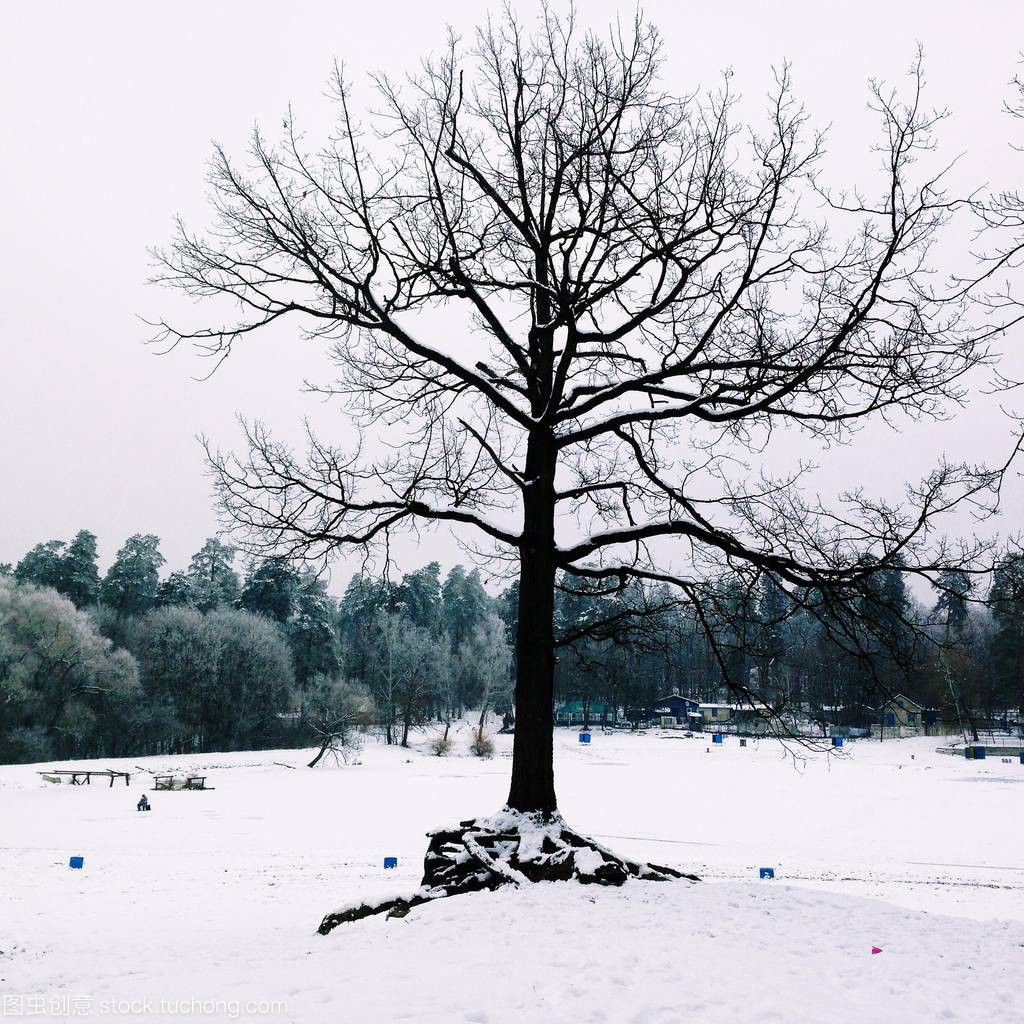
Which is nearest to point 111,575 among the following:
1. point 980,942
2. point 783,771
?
point 783,771

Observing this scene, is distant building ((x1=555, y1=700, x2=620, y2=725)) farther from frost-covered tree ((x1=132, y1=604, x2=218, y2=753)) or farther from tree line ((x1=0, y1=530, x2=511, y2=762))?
frost-covered tree ((x1=132, y1=604, x2=218, y2=753))

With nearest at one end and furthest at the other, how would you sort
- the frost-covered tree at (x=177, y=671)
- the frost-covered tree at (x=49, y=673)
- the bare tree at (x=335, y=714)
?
the frost-covered tree at (x=49, y=673)
the bare tree at (x=335, y=714)
the frost-covered tree at (x=177, y=671)

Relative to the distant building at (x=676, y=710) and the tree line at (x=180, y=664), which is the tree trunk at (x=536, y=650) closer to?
the tree line at (x=180, y=664)

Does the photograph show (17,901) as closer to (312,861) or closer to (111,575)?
(312,861)

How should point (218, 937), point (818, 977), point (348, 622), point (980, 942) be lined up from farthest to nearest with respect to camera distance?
point (348, 622) < point (218, 937) < point (980, 942) < point (818, 977)

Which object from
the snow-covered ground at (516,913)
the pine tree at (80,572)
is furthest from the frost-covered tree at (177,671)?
the snow-covered ground at (516,913)

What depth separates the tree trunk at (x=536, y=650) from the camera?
9.81m

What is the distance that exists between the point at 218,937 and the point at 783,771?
49921 millimetres

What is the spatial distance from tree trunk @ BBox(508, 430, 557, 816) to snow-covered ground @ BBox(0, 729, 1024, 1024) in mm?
1759

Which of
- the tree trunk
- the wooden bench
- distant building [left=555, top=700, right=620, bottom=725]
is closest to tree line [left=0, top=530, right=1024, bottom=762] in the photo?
distant building [left=555, top=700, right=620, bottom=725]

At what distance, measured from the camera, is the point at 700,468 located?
11.6m

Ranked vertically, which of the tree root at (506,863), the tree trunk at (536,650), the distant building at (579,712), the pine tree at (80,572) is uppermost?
the pine tree at (80,572)

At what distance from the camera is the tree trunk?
9812 millimetres

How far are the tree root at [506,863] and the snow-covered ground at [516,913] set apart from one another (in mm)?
485
